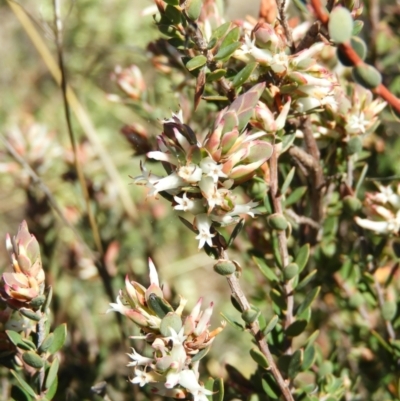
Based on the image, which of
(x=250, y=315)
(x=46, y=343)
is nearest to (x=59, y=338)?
(x=46, y=343)

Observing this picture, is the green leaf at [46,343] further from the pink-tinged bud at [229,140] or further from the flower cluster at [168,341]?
the pink-tinged bud at [229,140]

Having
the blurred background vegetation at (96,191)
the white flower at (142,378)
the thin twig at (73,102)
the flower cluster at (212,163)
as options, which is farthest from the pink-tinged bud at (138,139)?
the white flower at (142,378)

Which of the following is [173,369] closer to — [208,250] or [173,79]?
[208,250]

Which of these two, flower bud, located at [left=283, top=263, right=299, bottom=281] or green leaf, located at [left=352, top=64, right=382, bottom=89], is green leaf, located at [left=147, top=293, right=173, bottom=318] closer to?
flower bud, located at [left=283, top=263, right=299, bottom=281]

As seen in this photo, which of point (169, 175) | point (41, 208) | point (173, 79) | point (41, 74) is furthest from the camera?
point (41, 74)

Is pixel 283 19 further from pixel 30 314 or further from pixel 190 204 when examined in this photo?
pixel 30 314

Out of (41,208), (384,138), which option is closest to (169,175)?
(384,138)
